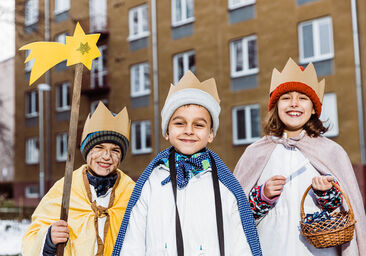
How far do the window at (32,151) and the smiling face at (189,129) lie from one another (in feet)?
68.5

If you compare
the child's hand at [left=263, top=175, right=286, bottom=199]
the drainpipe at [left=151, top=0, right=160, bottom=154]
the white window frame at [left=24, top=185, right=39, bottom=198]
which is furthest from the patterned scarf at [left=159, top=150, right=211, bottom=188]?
the white window frame at [left=24, top=185, right=39, bottom=198]

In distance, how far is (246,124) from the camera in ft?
48.2

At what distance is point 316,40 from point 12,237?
9199mm

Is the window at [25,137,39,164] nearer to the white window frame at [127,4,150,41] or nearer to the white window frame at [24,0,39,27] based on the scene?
the white window frame at [127,4,150,41]

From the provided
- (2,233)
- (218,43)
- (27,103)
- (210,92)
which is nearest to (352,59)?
(218,43)

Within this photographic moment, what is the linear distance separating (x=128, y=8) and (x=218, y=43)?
4.09 m

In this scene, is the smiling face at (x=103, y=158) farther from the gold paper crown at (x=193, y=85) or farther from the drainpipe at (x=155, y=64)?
the drainpipe at (x=155, y=64)

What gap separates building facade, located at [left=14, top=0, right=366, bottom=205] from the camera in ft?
40.8

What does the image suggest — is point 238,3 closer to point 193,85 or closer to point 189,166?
point 193,85

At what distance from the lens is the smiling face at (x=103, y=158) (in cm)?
302

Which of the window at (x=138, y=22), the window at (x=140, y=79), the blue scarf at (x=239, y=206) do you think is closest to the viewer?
the blue scarf at (x=239, y=206)

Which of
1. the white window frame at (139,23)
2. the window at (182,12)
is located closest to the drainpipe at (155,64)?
the white window frame at (139,23)

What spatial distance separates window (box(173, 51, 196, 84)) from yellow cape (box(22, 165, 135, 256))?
12979 mm

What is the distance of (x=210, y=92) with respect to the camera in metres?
2.64
